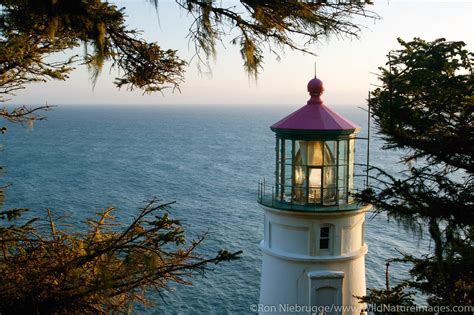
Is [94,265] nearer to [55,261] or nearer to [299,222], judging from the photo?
[55,261]

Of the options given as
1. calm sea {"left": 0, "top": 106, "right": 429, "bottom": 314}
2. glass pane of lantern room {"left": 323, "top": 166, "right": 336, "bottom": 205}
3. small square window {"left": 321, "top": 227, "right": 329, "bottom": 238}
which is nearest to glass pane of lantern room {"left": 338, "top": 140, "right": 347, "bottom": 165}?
glass pane of lantern room {"left": 323, "top": 166, "right": 336, "bottom": 205}

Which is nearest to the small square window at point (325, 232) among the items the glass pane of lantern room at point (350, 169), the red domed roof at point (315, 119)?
the glass pane of lantern room at point (350, 169)

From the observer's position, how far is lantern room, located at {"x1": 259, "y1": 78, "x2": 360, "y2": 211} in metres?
10.7

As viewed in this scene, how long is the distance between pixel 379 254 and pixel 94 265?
77.1 feet

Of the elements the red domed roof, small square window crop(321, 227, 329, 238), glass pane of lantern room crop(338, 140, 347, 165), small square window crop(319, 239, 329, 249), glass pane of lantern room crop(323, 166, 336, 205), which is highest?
the red domed roof

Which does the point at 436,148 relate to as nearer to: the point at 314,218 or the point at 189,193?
the point at 314,218

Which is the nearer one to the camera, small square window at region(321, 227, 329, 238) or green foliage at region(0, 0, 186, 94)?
green foliage at region(0, 0, 186, 94)

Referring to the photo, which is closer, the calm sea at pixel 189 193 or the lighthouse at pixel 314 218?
the lighthouse at pixel 314 218

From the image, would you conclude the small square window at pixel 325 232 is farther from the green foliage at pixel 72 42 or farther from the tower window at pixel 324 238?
the green foliage at pixel 72 42

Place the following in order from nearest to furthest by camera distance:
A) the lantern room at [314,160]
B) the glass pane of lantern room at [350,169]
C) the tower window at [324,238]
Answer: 1. the lantern room at [314,160]
2. the tower window at [324,238]
3. the glass pane of lantern room at [350,169]

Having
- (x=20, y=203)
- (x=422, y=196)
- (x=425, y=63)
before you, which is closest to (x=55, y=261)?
(x=422, y=196)

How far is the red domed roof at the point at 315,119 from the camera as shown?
1052 cm

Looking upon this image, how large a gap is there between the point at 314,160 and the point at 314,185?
56 centimetres

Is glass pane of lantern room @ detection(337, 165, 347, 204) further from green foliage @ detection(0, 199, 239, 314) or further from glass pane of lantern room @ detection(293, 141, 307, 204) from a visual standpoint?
green foliage @ detection(0, 199, 239, 314)
